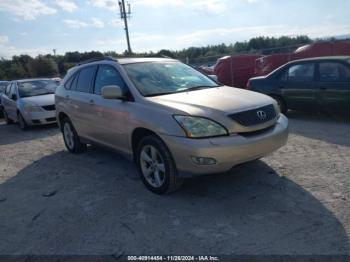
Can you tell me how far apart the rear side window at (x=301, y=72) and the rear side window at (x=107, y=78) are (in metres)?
5.11

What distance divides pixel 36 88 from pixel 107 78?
7.15 m

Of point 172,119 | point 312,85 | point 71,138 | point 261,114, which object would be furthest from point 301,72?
point 172,119

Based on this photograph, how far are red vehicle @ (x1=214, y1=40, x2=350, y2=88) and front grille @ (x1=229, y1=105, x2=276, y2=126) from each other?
→ 9341mm

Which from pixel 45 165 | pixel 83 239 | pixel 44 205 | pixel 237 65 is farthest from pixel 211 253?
pixel 237 65

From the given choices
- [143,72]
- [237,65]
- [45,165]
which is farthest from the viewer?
[237,65]

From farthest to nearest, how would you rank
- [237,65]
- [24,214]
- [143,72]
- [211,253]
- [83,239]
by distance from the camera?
[237,65]
[143,72]
[24,214]
[83,239]
[211,253]

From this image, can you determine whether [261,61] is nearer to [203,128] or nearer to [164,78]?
[164,78]

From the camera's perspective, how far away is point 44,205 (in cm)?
478

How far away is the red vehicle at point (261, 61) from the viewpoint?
13.4 m

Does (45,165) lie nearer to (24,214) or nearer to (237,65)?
(24,214)

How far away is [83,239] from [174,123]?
1.59 m

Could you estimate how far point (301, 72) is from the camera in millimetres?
8883

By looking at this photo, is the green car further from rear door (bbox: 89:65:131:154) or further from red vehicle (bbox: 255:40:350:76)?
rear door (bbox: 89:65:131:154)

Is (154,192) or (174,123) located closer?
(174,123)
